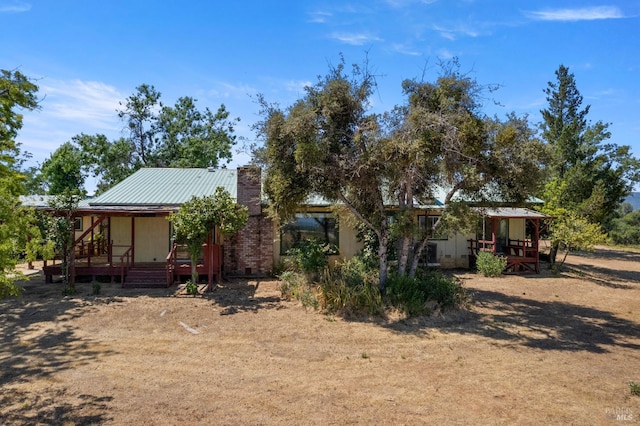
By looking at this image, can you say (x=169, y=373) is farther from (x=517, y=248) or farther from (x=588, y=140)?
(x=588, y=140)

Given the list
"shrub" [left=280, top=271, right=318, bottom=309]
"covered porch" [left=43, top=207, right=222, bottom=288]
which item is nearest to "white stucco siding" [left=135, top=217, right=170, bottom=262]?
"covered porch" [left=43, top=207, right=222, bottom=288]

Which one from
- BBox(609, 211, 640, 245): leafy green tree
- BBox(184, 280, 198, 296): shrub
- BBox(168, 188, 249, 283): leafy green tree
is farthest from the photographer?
BBox(609, 211, 640, 245): leafy green tree

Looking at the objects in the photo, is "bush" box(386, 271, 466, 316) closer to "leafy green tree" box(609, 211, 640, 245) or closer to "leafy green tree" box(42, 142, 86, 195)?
"leafy green tree" box(42, 142, 86, 195)

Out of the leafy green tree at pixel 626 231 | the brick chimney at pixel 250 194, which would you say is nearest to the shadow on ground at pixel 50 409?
the brick chimney at pixel 250 194

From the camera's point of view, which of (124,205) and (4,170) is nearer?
(4,170)

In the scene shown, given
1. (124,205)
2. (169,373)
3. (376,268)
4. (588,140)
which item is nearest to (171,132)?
(124,205)

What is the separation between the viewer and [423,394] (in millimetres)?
5688

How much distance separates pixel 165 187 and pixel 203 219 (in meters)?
6.98

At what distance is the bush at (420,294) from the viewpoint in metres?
10.0

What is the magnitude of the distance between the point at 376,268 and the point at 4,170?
1124 centimetres

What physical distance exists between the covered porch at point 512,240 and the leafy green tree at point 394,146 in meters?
6.42

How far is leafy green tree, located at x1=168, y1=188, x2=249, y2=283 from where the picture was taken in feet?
38.3

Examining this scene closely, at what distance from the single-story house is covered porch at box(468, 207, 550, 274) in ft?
0.15

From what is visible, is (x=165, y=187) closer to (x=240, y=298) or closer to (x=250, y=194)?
(x=250, y=194)
